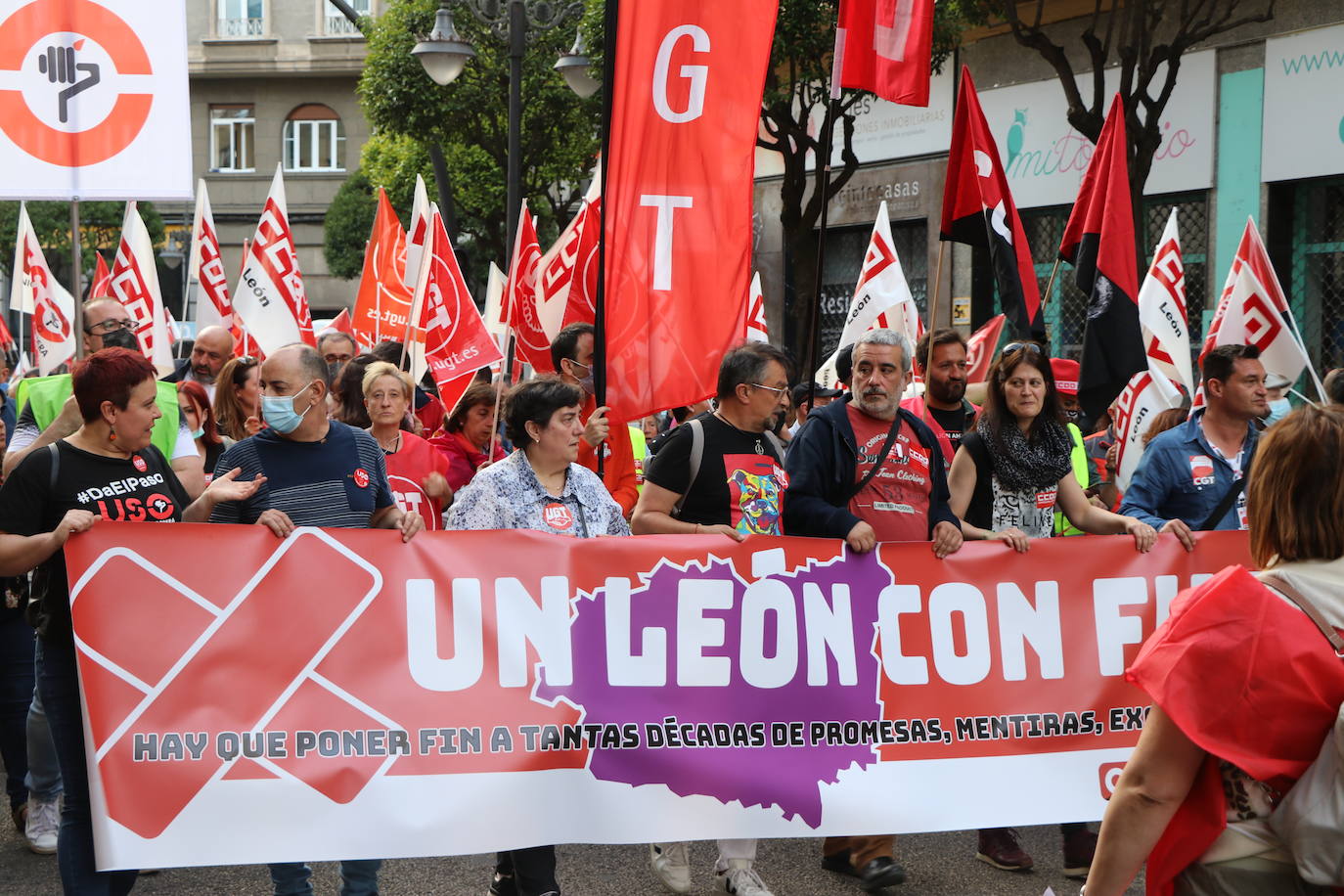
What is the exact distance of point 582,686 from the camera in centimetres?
466

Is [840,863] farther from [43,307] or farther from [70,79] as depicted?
[43,307]

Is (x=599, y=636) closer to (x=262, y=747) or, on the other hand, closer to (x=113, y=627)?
(x=262, y=747)

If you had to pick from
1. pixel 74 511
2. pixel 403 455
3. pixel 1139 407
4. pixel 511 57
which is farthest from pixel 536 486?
pixel 511 57

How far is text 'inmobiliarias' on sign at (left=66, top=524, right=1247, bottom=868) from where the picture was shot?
14.2 ft

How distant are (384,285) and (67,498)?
9391 millimetres

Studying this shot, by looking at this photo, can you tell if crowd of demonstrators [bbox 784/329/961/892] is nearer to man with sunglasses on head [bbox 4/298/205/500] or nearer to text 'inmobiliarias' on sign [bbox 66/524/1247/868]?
text 'inmobiliarias' on sign [bbox 66/524/1247/868]

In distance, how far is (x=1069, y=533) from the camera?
6676 mm

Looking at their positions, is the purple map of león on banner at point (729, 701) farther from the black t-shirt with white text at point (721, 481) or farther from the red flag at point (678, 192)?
the red flag at point (678, 192)

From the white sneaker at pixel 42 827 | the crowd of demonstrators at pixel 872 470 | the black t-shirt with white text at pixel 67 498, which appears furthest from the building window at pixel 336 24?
the black t-shirt with white text at pixel 67 498

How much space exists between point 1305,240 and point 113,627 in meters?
15.3

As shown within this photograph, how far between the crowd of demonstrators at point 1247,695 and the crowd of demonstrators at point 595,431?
2995mm

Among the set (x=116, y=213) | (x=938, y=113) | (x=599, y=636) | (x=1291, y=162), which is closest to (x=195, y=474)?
(x=599, y=636)

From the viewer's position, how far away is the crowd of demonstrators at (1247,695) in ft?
7.48

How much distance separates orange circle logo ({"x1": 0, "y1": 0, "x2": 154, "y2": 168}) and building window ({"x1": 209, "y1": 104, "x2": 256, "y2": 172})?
4275cm
